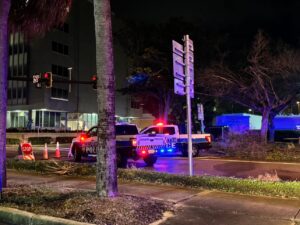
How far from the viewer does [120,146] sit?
18969 mm

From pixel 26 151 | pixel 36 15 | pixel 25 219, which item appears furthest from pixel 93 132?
pixel 25 219

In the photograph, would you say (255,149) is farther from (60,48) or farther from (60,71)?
(60,48)

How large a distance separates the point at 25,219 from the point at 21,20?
6565 mm

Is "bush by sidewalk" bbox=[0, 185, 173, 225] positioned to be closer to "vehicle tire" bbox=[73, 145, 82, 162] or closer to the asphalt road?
the asphalt road

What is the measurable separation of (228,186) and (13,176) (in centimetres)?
693

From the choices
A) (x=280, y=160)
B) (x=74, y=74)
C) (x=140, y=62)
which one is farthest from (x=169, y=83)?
(x=74, y=74)

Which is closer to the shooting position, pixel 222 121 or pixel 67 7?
pixel 67 7

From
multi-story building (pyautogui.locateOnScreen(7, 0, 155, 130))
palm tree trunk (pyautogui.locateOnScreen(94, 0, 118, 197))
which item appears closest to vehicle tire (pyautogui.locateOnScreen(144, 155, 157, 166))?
palm tree trunk (pyautogui.locateOnScreen(94, 0, 118, 197))

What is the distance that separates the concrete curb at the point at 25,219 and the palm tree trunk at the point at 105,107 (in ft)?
3.84

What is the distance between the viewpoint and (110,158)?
844 centimetres

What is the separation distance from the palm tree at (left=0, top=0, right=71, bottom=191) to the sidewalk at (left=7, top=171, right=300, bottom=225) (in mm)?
2334

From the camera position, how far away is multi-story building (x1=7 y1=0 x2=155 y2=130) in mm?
57750

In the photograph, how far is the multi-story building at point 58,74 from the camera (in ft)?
189

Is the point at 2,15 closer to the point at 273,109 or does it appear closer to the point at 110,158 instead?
the point at 110,158
